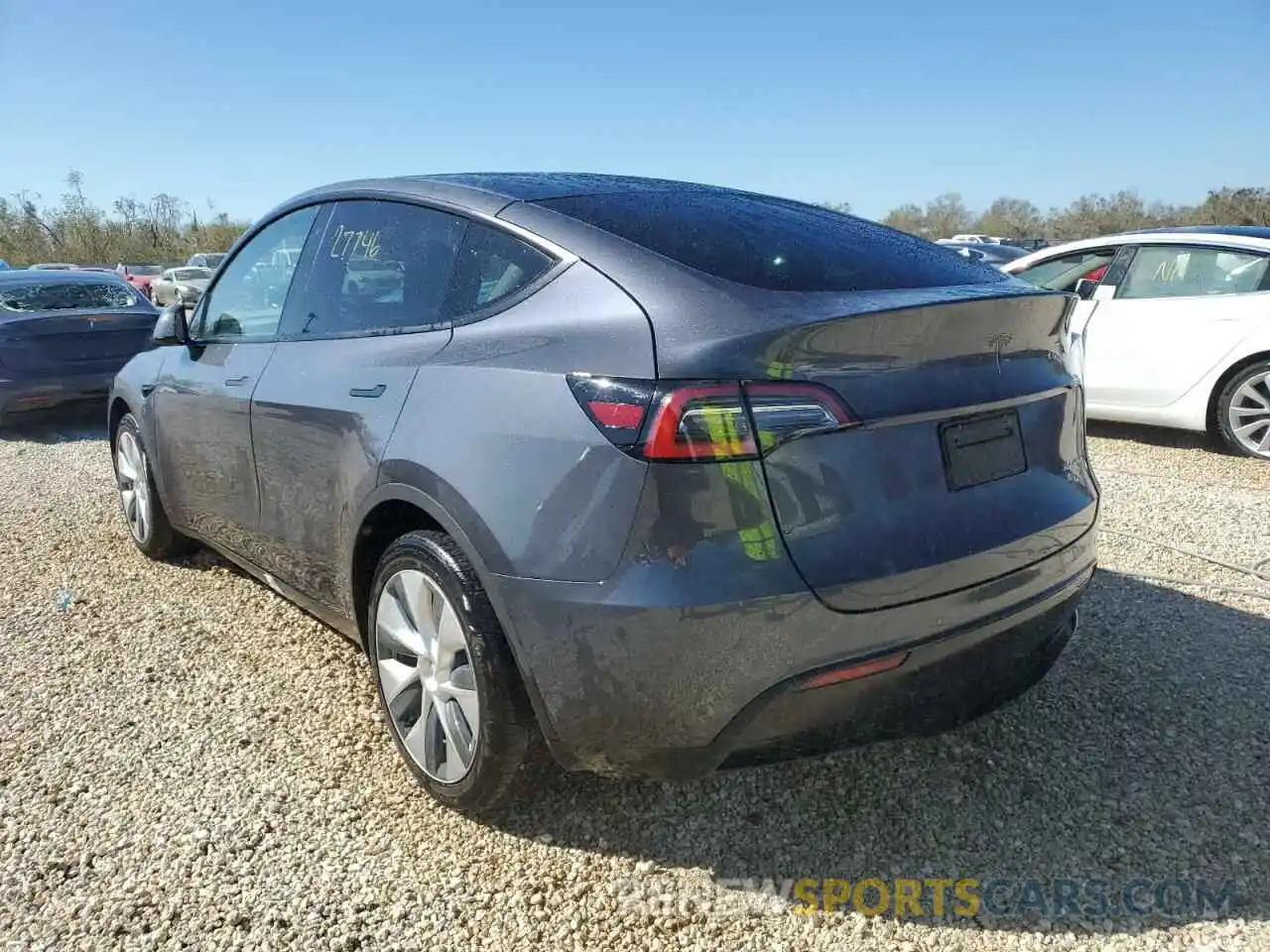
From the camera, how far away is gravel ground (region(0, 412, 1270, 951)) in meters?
2.11

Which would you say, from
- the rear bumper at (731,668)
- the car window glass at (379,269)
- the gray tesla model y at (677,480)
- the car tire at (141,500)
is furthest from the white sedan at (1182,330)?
the car tire at (141,500)

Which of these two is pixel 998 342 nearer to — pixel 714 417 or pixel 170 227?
pixel 714 417

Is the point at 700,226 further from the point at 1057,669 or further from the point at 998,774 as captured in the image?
the point at 1057,669

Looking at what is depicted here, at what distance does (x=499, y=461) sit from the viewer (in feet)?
6.94

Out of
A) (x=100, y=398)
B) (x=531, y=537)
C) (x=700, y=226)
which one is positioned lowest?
(x=100, y=398)

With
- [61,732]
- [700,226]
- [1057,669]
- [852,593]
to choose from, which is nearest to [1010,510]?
[852,593]

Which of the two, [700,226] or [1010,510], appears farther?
[700,226]

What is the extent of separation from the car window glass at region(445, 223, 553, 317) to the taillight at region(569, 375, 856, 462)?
562 millimetres

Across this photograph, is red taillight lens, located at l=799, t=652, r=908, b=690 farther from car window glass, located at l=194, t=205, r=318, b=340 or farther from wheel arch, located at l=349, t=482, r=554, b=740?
car window glass, located at l=194, t=205, r=318, b=340

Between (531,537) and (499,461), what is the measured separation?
0.66ft

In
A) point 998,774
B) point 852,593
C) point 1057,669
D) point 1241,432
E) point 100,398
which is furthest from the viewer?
point 100,398

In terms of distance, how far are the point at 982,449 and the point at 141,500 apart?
3847 millimetres

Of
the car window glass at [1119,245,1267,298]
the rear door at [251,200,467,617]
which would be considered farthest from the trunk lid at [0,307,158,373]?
the car window glass at [1119,245,1267,298]

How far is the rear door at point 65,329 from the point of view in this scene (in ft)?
25.2
